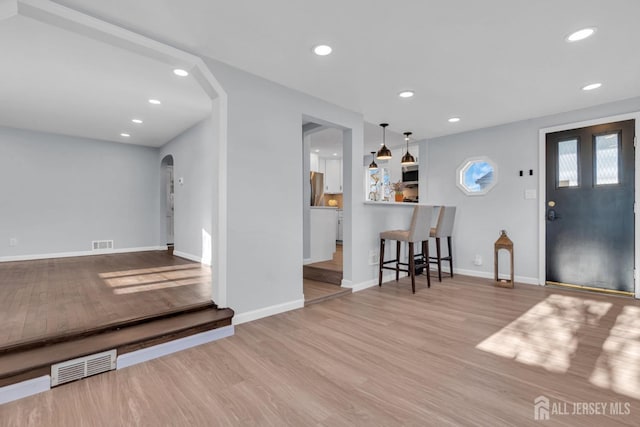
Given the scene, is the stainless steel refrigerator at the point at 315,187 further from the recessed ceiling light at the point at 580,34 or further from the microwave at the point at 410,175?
the recessed ceiling light at the point at 580,34

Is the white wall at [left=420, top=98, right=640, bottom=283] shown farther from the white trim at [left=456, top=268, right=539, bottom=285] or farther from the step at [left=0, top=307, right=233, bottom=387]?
the step at [left=0, top=307, right=233, bottom=387]

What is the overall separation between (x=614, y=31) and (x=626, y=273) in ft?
9.64

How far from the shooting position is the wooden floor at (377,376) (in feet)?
5.07

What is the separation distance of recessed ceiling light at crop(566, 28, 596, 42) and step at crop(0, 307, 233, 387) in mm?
3486

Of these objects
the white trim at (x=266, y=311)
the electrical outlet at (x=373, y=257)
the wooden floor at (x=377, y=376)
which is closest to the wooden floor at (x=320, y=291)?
the white trim at (x=266, y=311)

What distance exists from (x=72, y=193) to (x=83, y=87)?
3.35 metres

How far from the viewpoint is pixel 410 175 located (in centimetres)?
696

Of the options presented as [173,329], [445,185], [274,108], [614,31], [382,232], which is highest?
[614,31]

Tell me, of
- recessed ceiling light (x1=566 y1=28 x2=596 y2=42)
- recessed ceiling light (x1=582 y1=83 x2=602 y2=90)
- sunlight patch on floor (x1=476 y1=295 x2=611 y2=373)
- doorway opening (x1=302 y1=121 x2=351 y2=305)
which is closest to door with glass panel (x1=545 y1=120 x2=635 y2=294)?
sunlight patch on floor (x1=476 y1=295 x2=611 y2=373)

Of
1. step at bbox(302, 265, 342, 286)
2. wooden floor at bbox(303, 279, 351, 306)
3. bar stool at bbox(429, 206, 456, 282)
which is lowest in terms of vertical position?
wooden floor at bbox(303, 279, 351, 306)

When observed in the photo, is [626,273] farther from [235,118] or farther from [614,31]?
[235,118]

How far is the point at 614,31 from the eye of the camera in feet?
7.22

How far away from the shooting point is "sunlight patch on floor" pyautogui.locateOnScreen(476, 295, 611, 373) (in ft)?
7.04

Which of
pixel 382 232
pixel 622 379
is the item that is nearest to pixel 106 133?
pixel 382 232
